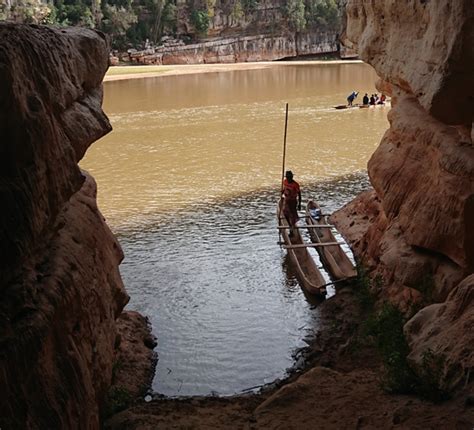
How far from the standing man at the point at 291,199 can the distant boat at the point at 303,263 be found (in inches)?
8.5

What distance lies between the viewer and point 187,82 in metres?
43.0

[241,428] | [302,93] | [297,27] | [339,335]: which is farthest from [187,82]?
[241,428]

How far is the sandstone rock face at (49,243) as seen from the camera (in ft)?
15.4

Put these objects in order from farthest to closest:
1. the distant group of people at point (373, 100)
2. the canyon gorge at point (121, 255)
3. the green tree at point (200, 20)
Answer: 1. the green tree at point (200, 20)
2. the distant group of people at point (373, 100)
3. the canyon gorge at point (121, 255)

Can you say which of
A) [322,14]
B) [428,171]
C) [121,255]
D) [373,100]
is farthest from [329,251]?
[322,14]

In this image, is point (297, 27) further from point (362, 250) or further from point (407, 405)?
point (407, 405)

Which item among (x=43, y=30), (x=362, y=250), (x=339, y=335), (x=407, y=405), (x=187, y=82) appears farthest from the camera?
(x=187, y=82)

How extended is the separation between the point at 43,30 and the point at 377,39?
19.0 feet

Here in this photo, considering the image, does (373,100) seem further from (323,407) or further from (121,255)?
(323,407)

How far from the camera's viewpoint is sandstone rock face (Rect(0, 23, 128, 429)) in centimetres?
468

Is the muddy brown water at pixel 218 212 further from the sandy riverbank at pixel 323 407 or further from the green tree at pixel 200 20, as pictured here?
the green tree at pixel 200 20

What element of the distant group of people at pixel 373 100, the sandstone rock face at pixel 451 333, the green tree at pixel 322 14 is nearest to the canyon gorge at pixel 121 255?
the sandstone rock face at pixel 451 333

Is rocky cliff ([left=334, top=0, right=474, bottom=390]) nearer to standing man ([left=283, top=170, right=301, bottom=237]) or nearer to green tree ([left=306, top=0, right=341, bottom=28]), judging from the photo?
standing man ([left=283, top=170, right=301, bottom=237])

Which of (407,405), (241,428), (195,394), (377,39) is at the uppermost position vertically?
(377,39)
